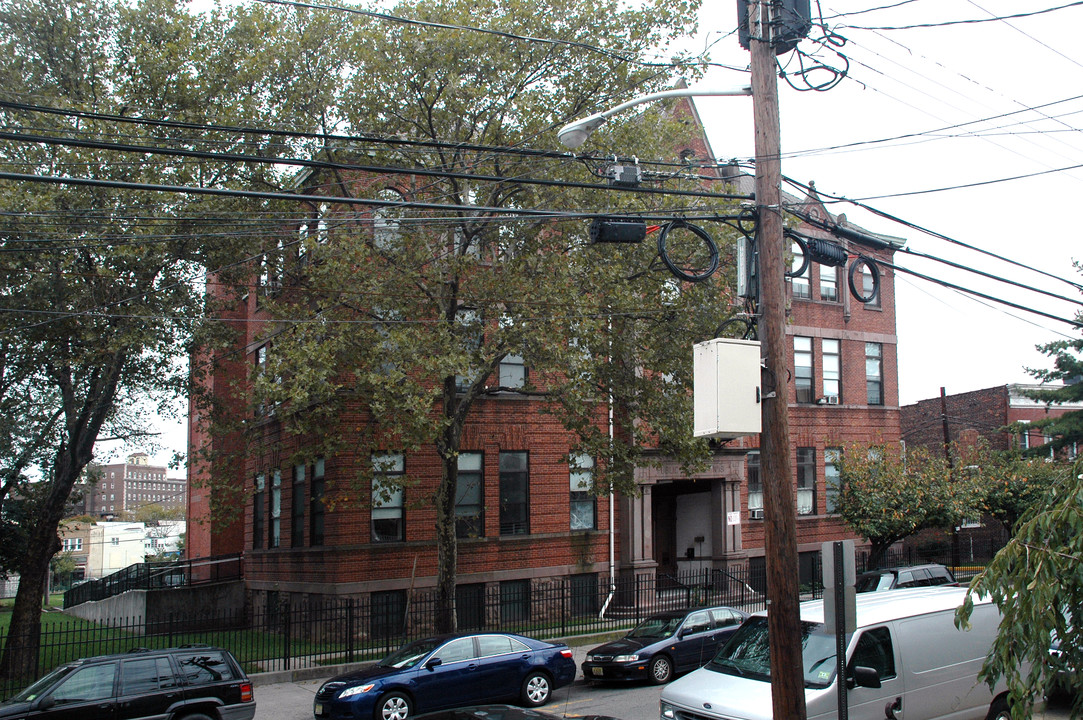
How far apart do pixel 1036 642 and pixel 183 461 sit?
21.0m

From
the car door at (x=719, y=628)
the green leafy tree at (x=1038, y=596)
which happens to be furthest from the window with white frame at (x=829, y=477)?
the green leafy tree at (x=1038, y=596)

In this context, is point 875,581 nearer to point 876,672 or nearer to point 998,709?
point 998,709

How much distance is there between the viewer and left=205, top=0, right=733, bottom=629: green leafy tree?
18422 millimetres

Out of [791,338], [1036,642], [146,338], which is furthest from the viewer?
[791,338]

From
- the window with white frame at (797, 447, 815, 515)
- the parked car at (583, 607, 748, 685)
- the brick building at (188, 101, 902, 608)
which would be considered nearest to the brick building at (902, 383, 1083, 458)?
the brick building at (188, 101, 902, 608)

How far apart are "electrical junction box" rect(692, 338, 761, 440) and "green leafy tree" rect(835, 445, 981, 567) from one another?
20.2m

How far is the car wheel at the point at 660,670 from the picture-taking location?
16.7 meters

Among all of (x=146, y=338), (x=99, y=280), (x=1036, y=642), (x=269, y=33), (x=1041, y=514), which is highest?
(x=269, y=33)

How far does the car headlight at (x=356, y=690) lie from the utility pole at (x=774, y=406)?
707 cm

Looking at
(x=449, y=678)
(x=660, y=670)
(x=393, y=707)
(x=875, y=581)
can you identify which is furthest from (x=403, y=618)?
(x=875, y=581)

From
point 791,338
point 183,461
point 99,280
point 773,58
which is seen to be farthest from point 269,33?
point 791,338

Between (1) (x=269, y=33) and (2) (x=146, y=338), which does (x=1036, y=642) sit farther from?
(1) (x=269, y=33)

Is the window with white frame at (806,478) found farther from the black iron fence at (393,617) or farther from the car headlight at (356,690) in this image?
the car headlight at (356,690)

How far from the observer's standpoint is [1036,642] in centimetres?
658
